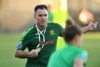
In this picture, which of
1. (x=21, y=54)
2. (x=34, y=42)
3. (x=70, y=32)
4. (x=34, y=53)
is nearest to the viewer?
(x=70, y=32)

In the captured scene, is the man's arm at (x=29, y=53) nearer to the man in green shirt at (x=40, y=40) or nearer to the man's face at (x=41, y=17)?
the man in green shirt at (x=40, y=40)

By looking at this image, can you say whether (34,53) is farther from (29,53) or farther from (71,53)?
(71,53)

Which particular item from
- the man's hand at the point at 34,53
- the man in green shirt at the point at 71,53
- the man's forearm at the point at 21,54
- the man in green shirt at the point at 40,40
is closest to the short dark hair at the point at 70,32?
the man in green shirt at the point at 71,53

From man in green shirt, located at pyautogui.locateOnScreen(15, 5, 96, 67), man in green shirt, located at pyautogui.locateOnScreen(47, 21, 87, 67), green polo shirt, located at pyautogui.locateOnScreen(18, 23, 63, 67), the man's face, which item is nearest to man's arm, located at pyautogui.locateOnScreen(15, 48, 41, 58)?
man in green shirt, located at pyautogui.locateOnScreen(15, 5, 96, 67)

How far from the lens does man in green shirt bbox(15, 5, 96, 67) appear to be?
31.6 ft

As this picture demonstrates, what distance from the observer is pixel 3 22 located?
134 feet

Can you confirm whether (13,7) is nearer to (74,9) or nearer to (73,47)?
(74,9)

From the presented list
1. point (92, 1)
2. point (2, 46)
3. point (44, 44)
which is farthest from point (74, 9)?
point (44, 44)

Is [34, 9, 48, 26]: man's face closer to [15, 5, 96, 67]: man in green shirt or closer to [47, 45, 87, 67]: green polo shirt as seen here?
[15, 5, 96, 67]: man in green shirt

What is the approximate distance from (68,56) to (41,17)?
8.06ft

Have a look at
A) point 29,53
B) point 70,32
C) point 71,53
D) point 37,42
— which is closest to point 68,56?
point 71,53

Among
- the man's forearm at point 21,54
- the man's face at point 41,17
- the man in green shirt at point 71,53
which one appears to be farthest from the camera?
the man's face at point 41,17

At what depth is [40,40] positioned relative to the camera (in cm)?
968

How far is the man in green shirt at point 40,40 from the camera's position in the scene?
9617 mm
